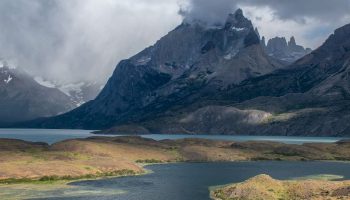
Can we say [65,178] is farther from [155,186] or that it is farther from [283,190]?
[283,190]

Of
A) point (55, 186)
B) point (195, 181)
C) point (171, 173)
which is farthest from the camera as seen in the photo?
point (171, 173)

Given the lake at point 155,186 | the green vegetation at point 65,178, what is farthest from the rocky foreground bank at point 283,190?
the green vegetation at point 65,178

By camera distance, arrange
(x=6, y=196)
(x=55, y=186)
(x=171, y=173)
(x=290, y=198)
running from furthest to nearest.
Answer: (x=171, y=173) → (x=55, y=186) → (x=6, y=196) → (x=290, y=198)

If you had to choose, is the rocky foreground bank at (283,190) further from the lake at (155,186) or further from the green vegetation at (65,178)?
the green vegetation at (65,178)

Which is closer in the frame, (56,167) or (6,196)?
(6,196)

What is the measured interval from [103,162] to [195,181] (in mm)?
45860

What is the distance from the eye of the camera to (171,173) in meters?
196

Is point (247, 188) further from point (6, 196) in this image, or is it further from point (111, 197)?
point (6, 196)

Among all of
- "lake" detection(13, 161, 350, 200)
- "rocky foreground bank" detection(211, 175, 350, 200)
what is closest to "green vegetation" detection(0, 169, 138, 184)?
"lake" detection(13, 161, 350, 200)

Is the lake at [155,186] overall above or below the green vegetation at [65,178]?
below

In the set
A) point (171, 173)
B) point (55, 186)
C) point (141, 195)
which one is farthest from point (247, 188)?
point (171, 173)

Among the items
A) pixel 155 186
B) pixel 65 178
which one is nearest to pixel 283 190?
pixel 155 186

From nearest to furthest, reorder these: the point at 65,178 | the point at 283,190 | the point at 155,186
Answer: the point at 283,190 → the point at 155,186 → the point at 65,178

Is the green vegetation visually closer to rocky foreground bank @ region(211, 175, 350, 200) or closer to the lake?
the lake
